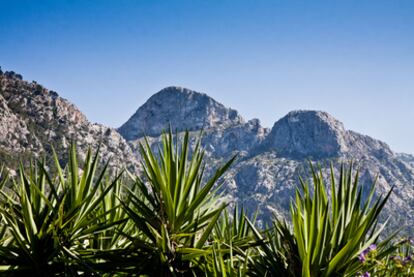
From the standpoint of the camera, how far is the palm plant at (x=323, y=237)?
3.49m

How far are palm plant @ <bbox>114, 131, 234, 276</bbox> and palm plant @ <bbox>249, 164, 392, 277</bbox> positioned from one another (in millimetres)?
643

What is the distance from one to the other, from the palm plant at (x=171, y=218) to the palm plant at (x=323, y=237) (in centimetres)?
64

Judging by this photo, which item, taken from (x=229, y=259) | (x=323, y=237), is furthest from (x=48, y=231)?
(x=323, y=237)

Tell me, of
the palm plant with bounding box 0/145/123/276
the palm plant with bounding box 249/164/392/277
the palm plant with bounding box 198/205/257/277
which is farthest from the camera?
the palm plant with bounding box 0/145/123/276

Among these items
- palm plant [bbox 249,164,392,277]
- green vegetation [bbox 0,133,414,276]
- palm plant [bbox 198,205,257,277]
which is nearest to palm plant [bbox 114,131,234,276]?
green vegetation [bbox 0,133,414,276]

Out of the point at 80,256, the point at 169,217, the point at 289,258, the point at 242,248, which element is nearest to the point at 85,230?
the point at 80,256

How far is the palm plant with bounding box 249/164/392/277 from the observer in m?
3.49

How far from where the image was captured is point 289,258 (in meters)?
3.60

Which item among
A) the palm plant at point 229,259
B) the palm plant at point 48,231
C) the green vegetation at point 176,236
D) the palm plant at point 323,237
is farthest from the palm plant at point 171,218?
the palm plant at point 323,237

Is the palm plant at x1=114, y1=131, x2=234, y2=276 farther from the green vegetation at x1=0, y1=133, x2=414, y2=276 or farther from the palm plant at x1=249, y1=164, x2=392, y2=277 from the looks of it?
the palm plant at x1=249, y1=164, x2=392, y2=277

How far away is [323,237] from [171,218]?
1.33 metres

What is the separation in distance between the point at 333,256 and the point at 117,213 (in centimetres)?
243

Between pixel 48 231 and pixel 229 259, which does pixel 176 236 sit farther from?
pixel 48 231

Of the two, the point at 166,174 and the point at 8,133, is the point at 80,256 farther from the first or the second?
the point at 8,133
